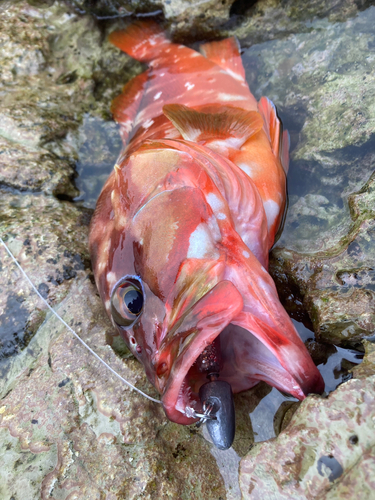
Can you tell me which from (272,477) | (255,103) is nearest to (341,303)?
(272,477)

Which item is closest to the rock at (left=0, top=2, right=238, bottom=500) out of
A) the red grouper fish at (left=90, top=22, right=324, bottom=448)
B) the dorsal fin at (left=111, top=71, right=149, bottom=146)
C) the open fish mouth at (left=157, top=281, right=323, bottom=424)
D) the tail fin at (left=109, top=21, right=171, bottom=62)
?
the dorsal fin at (left=111, top=71, right=149, bottom=146)

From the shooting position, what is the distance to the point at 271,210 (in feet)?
7.98

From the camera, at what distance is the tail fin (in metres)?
3.83

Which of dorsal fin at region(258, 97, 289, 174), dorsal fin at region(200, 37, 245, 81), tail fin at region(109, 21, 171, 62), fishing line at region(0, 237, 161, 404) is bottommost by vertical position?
fishing line at region(0, 237, 161, 404)

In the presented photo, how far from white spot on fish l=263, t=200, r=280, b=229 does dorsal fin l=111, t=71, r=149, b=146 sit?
1985 mm

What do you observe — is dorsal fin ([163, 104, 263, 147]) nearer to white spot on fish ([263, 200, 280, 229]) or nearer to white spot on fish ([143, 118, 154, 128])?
white spot on fish ([263, 200, 280, 229])

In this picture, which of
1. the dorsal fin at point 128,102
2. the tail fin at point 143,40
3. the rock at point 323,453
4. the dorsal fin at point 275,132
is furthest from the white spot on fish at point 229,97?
the rock at point 323,453

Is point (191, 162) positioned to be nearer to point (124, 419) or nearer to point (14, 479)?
point (124, 419)

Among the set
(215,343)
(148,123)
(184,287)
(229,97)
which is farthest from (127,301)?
(229,97)

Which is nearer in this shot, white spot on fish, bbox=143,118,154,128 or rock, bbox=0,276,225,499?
rock, bbox=0,276,225,499

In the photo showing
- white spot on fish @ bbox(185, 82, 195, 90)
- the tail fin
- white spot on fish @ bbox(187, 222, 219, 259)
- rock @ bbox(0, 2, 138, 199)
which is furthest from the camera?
the tail fin

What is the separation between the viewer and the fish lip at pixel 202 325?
1.52 metres

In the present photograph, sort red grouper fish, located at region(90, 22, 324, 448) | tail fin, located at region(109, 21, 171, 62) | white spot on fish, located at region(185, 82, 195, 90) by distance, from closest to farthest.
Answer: red grouper fish, located at region(90, 22, 324, 448), white spot on fish, located at region(185, 82, 195, 90), tail fin, located at region(109, 21, 171, 62)

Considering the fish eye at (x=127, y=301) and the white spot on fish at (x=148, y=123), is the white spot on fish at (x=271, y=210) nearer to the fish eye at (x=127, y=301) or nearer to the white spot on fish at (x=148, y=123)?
the fish eye at (x=127, y=301)
